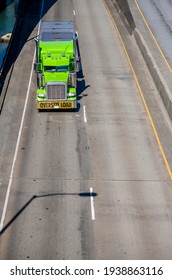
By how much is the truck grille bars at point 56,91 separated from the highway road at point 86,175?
1409 mm

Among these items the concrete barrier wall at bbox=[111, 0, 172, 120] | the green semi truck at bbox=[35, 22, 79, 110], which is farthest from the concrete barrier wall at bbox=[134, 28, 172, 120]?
the green semi truck at bbox=[35, 22, 79, 110]

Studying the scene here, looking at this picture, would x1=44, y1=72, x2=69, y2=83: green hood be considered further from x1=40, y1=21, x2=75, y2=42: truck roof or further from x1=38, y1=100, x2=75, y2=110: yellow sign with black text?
x1=40, y1=21, x2=75, y2=42: truck roof

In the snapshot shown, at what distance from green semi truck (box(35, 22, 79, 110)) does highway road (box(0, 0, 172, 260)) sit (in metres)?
1.17

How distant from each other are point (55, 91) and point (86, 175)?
8.80 metres

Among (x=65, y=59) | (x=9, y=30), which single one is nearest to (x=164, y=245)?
(x=65, y=59)

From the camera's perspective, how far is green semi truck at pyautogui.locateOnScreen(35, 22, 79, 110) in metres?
34.7

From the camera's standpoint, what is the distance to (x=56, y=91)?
114 feet

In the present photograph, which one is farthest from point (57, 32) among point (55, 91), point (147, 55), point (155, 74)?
point (147, 55)

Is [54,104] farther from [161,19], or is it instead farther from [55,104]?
[161,19]

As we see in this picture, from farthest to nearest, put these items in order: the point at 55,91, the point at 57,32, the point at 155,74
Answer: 1. the point at 155,74
2. the point at 57,32
3. the point at 55,91

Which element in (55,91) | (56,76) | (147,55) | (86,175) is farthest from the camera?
(147,55)

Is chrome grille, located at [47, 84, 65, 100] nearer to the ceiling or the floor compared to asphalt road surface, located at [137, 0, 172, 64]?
nearer to the ceiling

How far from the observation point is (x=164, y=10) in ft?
185

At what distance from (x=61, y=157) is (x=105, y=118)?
6198mm
